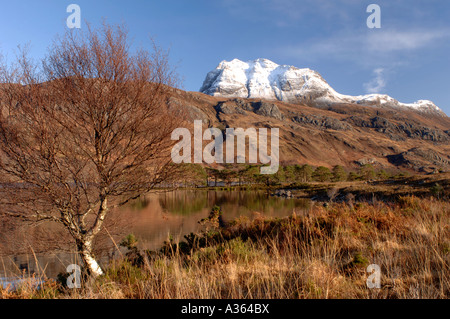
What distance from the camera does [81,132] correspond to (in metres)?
7.48

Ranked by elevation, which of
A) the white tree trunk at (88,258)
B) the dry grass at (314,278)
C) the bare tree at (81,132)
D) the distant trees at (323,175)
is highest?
the bare tree at (81,132)

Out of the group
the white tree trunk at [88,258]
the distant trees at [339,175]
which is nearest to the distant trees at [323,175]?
the distant trees at [339,175]

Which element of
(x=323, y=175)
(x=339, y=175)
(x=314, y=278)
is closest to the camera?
(x=314, y=278)

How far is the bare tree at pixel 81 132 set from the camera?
6641mm

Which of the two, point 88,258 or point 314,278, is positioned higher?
point 314,278

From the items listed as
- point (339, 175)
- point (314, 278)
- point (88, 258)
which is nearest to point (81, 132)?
point (88, 258)

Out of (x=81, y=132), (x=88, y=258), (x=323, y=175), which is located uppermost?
(x=81, y=132)

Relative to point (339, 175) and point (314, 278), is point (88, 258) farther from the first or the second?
point (339, 175)

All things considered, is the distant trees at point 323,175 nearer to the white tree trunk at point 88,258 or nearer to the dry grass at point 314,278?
the dry grass at point 314,278

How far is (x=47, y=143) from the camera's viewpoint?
20.9ft

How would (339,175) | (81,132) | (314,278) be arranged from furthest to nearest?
(339,175), (81,132), (314,278)

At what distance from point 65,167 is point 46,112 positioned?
1503 mm
